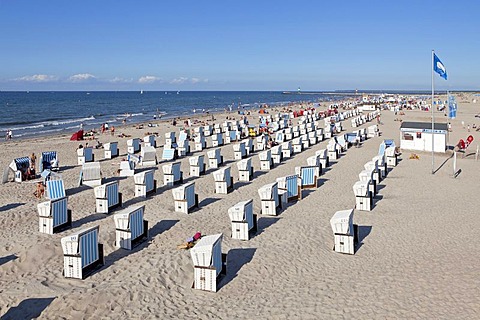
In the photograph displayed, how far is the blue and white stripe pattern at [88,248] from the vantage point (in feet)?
29.1

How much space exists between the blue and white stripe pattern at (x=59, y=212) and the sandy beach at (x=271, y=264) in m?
0.34

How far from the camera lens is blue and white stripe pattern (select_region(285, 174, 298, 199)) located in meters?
14.7

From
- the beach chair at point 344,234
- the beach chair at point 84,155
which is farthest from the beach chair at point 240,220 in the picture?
the beach chair at point 84,155

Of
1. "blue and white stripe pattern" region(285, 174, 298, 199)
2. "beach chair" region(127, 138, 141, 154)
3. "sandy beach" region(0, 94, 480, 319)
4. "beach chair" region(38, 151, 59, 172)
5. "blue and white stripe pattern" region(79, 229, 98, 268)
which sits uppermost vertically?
"beach chair" region(127, 138, 141, 154)

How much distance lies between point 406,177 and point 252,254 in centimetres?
1095

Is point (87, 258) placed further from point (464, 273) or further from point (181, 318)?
point (464, 273)

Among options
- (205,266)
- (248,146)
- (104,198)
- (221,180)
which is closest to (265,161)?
(248,146)

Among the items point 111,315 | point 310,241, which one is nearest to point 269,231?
point 310,241

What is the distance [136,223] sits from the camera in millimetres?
10656

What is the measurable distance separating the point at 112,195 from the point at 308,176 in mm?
7074

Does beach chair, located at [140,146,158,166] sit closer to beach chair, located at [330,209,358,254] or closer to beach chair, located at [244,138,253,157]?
beach chair, located at [244,138,253,157]

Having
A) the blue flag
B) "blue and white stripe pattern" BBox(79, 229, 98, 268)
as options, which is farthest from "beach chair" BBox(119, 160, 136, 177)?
the blue flag

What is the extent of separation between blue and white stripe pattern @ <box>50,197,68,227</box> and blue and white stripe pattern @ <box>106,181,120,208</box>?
1832 mm

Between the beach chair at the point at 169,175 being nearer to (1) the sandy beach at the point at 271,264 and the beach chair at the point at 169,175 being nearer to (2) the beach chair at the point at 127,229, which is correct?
(1) the sandy beach at the point at 271,264
